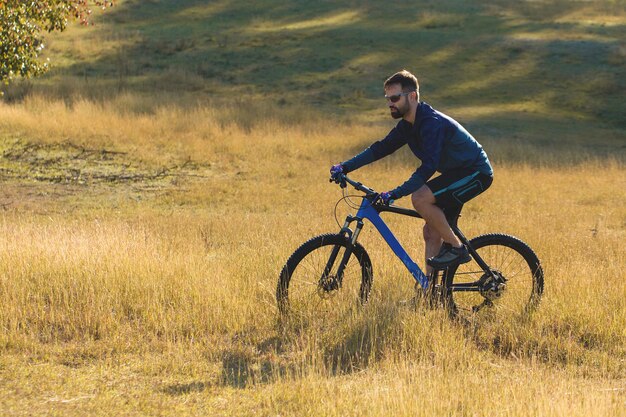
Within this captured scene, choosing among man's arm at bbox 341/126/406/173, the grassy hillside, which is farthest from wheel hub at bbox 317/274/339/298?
the grassy hillside

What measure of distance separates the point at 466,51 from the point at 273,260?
31727 millimetres

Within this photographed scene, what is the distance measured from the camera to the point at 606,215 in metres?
15.1

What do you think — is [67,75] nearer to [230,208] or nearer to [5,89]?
[5,89]

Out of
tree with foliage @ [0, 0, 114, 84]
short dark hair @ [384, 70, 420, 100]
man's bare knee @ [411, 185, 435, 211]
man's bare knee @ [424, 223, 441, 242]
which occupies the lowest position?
man's bare knee @ [424, 223, 441, 242]

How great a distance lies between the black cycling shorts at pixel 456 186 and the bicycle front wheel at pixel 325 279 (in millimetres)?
822

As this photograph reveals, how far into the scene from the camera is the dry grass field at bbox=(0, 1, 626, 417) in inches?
237

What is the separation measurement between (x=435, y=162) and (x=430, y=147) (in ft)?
0.46

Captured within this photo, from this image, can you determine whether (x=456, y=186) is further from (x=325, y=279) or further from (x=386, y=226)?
(x=325, y=279)

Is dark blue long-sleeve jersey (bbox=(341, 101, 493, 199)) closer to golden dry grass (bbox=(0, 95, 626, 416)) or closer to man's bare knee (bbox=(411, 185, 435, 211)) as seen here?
man's bare knee (bbox=(411, 185, 435, 211))

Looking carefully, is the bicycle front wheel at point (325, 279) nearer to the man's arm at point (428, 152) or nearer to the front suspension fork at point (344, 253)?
the front suspension fork at point (344, 253)

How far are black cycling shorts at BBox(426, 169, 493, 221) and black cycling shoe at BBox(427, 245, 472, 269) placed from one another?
40 cm

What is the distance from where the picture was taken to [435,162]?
6.94m

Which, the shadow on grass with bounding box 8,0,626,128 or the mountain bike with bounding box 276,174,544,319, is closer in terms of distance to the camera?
the mountain bike with bounding box 276,174,544,319

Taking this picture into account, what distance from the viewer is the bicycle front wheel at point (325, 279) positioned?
7188mm
